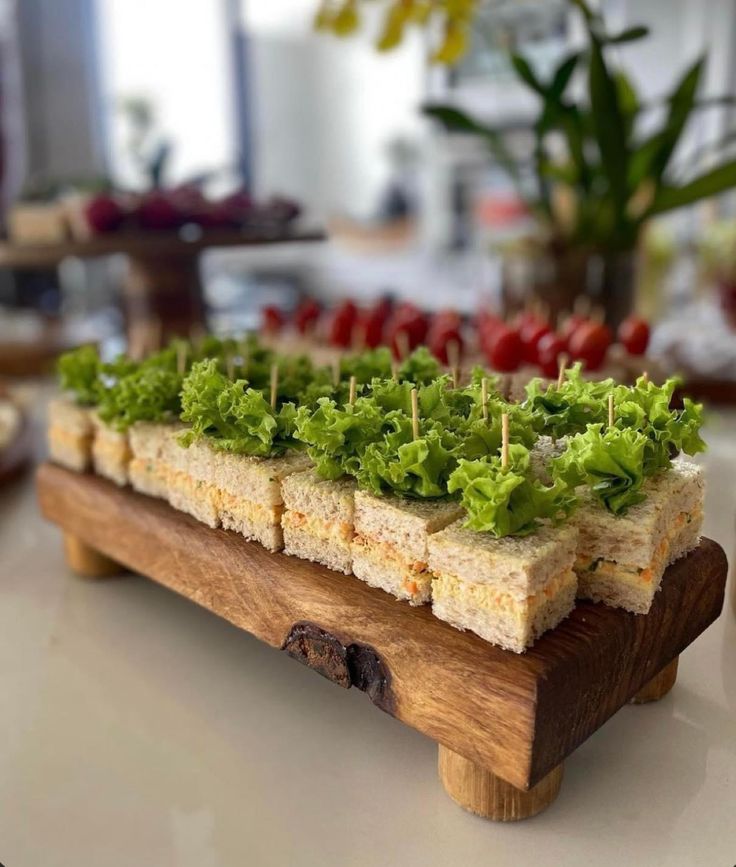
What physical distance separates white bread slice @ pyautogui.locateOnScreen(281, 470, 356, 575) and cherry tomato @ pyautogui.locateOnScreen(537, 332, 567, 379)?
0.68 meters

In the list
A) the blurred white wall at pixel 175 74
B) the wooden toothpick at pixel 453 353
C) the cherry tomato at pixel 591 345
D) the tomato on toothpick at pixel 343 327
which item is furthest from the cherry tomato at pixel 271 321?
the blurred white wall at pixel 175 74

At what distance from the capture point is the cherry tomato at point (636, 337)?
61.3 inches

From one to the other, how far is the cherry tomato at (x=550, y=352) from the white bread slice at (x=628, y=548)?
644 mm

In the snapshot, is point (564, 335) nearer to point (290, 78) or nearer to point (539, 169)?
point (539, 169)

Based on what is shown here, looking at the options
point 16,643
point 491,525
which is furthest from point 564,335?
point 16,643

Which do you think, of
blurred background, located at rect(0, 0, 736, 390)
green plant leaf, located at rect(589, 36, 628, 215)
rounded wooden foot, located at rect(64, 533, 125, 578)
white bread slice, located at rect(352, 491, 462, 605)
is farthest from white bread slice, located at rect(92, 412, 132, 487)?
green plant leaf, located at rect(589, 36, 628, 215)

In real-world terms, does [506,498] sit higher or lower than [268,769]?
A: higher

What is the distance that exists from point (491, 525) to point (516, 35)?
13.7ft

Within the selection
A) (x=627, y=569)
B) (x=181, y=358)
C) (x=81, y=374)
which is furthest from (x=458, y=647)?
(x=81, y=374)

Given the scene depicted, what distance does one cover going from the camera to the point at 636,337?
1.56 meters

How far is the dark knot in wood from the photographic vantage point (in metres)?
0.79

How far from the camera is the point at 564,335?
5.05 feet

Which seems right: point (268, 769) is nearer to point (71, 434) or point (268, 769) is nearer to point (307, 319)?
point (71, 434)

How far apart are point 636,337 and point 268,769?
1048mm
